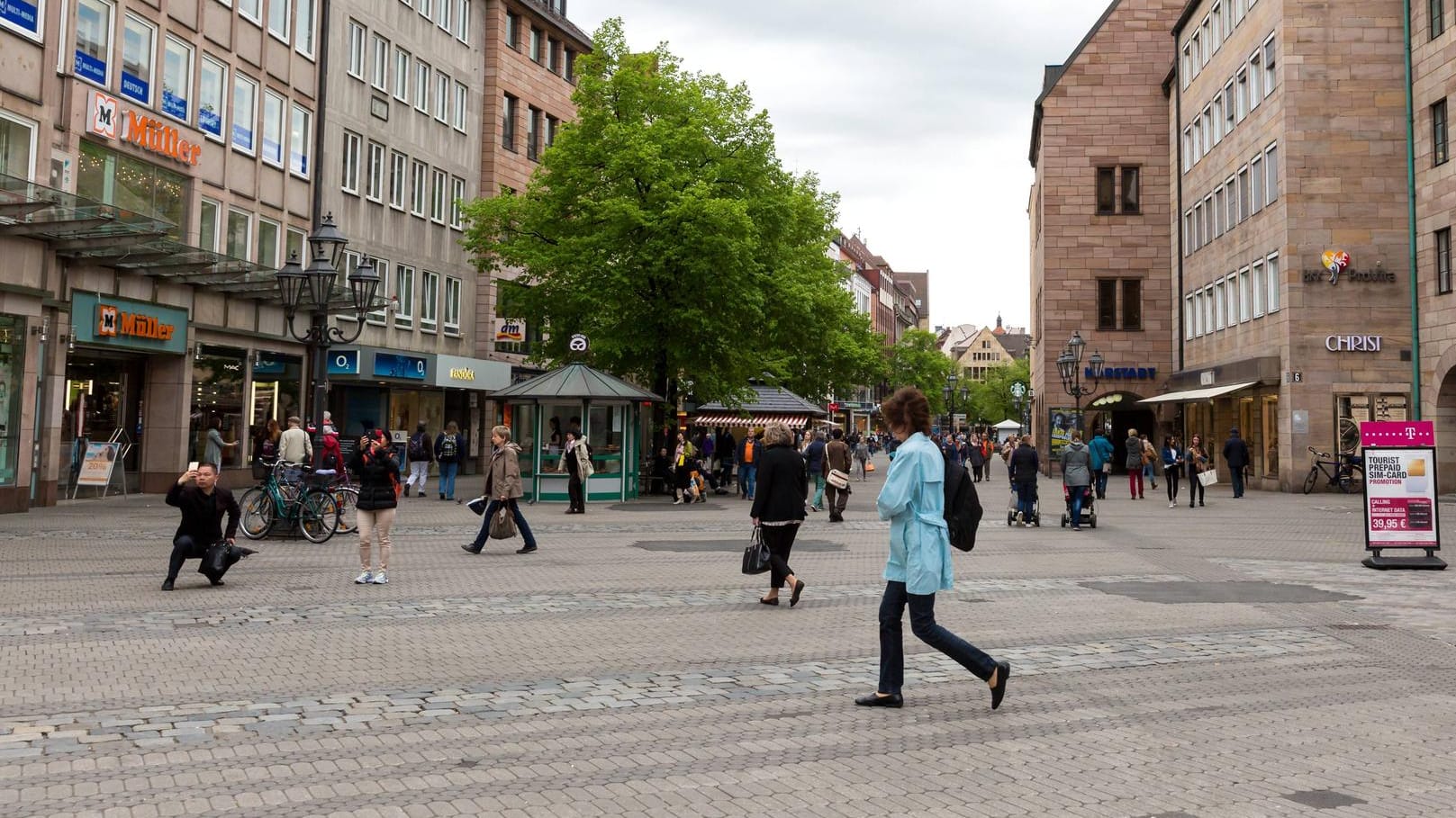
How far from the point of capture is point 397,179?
3862 cm

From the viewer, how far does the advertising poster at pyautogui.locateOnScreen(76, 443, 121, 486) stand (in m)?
25.1

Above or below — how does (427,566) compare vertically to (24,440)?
below

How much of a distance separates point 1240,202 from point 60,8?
31.7 metres

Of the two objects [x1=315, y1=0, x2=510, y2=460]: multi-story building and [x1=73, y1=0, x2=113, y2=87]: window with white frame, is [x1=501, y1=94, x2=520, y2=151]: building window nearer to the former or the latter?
[x1=315, y1=0, x2=510, y2=460]: multi-story building

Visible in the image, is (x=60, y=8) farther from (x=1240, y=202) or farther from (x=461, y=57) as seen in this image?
(x=1240, y=202)

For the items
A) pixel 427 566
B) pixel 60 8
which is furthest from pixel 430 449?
pixel 427 566

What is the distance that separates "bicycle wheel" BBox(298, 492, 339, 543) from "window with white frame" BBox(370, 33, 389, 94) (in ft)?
71.0

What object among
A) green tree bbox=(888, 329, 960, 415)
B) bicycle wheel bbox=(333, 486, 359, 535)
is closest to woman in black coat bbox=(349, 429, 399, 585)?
bicycle wheel bbox=(333, 486, 359, 535)

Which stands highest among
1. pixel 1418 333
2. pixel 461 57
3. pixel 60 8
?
pixel 461 57

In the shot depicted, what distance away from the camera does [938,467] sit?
729 cm

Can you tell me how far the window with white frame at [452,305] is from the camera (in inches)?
1654

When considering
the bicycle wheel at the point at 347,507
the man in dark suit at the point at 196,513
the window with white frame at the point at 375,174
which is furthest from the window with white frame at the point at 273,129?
the man in dark suit at the point at 196,513

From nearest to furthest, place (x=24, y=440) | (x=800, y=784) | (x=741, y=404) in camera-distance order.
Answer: (x=800, y=784) → (x=24, y=440) → (x=741, y=404)

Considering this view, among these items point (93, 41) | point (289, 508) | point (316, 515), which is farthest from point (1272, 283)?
point (93, 41)
